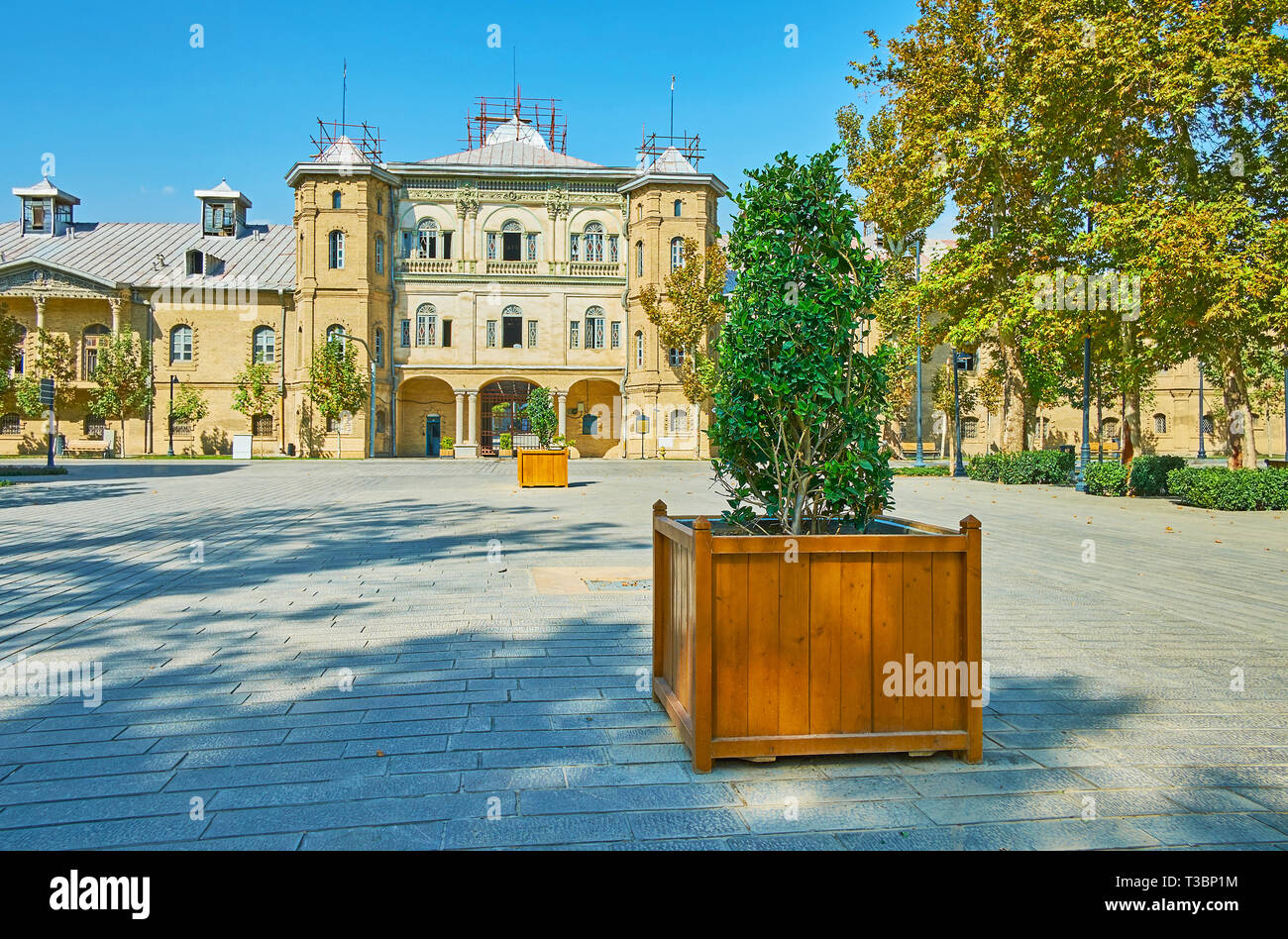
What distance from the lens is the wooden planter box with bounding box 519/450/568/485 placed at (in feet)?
72.1

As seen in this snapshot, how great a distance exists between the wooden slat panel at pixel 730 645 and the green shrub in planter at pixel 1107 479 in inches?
800

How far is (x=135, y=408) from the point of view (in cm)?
4856

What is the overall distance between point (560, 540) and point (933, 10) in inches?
841

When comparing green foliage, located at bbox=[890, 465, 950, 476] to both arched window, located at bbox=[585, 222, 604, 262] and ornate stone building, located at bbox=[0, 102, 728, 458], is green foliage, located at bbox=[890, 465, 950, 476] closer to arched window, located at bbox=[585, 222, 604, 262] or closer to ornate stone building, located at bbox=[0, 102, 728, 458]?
ornate stone building, located at bbox=[0, 102, 728, 458]

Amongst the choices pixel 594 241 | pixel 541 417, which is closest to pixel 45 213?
pixel 594 241

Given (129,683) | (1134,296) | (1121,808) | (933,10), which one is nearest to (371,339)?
(933,10)

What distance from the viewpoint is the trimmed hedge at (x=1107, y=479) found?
2073cm

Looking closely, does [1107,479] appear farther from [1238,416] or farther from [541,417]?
[541,417]

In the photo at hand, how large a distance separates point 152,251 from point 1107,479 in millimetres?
54784

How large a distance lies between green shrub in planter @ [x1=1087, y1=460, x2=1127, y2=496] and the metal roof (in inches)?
1710

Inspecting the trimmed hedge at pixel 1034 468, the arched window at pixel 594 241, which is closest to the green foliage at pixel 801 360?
the trimmed hedge at pixel 1034 468
